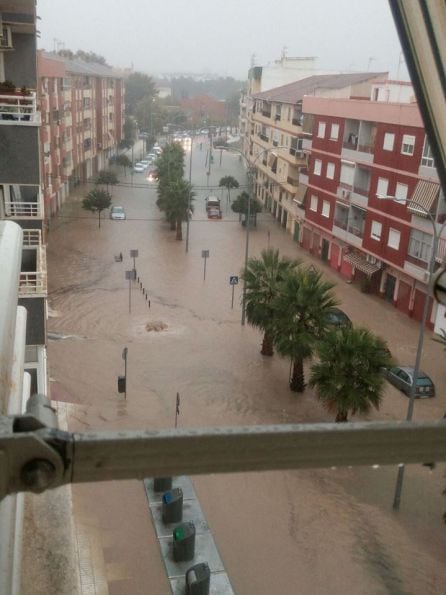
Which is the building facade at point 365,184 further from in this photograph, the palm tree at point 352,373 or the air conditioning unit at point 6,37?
the air conditioning unit at point 6,37

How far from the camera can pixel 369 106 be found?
21.2m

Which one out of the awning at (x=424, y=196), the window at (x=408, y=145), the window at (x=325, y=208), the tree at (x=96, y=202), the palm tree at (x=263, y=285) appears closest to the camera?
the palm tree at (x=263, y=285)

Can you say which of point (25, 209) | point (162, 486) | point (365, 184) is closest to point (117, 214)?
point (365, 184)

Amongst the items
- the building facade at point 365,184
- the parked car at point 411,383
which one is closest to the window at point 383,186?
the building facade at point 365,184

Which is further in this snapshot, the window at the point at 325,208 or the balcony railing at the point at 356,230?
the window at the point at 325,208

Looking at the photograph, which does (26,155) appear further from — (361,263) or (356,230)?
(356,230)

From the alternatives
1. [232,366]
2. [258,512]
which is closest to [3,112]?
[258,512]

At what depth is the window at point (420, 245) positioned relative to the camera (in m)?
18.2

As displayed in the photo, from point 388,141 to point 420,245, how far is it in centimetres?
397

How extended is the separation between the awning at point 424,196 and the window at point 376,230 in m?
2.17


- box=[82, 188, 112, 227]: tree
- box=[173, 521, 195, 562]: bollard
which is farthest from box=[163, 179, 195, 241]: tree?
box=[173, 521, 195, 562]: bollard

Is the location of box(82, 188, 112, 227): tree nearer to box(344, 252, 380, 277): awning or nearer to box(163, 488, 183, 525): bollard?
box(344, 252, 380, 277): awning

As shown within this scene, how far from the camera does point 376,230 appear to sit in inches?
829

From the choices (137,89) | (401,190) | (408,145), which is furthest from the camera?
(137,89)
